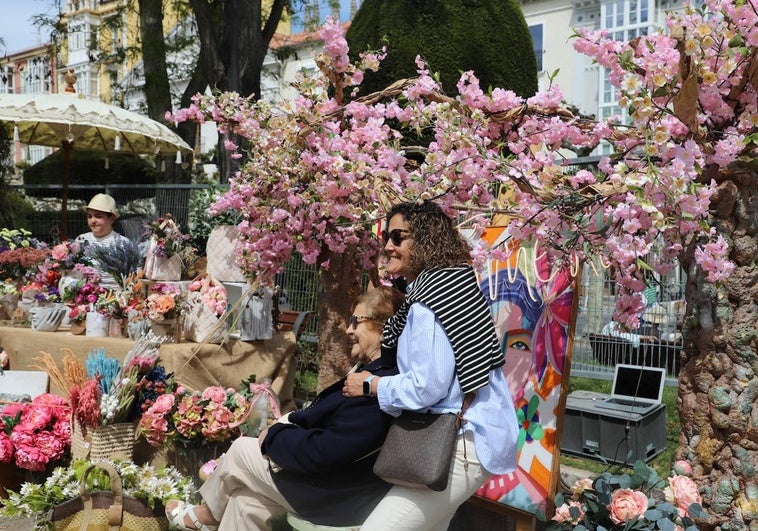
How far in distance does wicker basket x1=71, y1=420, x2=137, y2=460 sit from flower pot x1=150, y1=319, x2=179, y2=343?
2.71ft

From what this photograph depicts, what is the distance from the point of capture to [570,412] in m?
5.07

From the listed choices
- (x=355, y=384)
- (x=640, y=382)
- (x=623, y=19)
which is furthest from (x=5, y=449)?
(x=623, y=19)

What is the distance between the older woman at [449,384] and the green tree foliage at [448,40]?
5192mm

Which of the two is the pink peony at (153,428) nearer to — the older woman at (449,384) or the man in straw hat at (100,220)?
the older woman at (449,384)

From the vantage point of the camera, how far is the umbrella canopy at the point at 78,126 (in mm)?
7855

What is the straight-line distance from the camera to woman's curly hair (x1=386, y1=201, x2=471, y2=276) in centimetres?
276

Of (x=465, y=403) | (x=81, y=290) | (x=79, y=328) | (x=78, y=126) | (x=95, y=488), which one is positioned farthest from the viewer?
(x=78, y=126)

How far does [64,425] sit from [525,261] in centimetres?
268

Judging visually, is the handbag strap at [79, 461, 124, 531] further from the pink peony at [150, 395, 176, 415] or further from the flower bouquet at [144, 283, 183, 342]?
the flower bouquet at [144, 283, 183, 342]

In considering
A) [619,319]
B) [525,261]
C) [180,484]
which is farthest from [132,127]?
[619,319]

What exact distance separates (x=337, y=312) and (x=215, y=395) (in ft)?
2.88

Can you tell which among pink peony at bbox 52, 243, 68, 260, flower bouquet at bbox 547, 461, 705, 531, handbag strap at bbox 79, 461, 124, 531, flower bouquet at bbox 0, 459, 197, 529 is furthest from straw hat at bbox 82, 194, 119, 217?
flower bouquet at bbox 547, 461, 705, 531

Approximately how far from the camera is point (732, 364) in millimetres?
2637

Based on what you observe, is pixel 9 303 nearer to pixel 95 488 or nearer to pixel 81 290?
pixel 81 290
